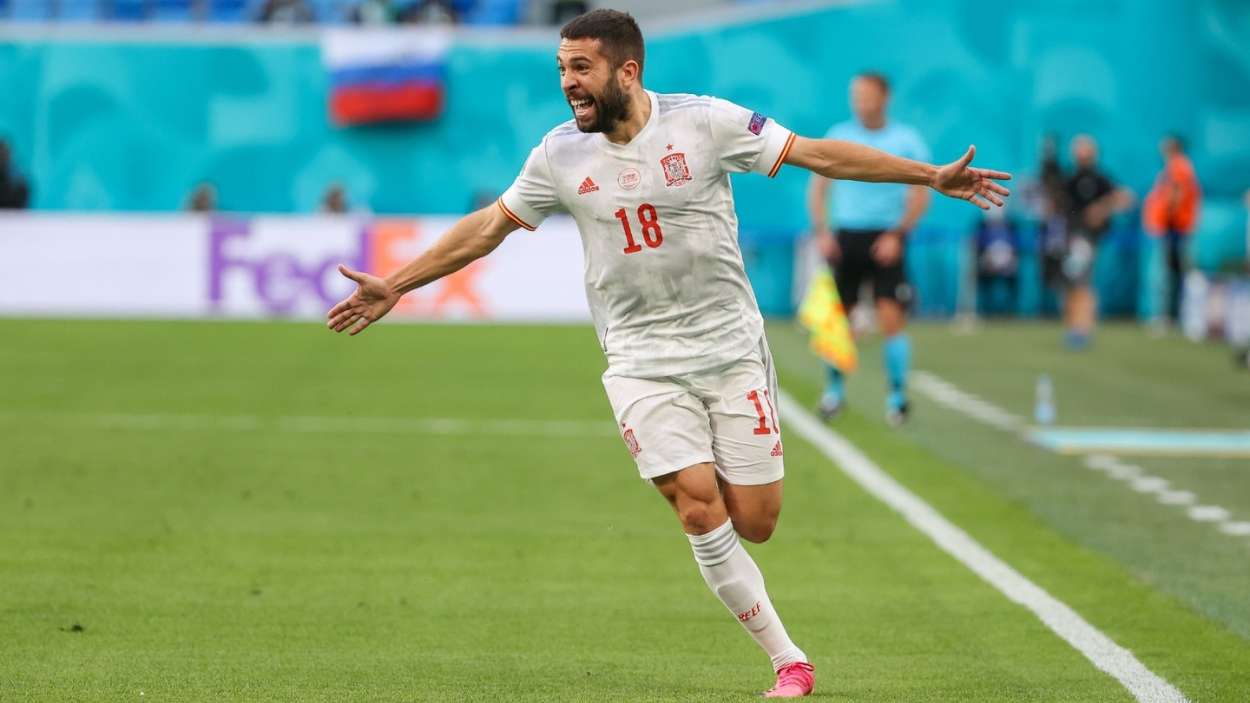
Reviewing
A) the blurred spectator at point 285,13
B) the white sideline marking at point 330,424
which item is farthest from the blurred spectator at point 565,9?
the white sideline marking at point 330,424

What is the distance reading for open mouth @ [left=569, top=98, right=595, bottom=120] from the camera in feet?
19.9

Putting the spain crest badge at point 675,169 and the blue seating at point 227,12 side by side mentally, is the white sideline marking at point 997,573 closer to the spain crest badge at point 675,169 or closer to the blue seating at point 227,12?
the spain crest badge at point 675,169

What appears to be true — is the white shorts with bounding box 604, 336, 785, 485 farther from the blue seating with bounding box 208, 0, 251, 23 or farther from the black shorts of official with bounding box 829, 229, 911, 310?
the blue seating with bounding box 208, 0, 251, 23

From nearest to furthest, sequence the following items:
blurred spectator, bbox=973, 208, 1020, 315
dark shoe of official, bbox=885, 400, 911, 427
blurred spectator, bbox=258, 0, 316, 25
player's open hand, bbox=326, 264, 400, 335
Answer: player's open hand, bbox=326, 264, 400, 335 < dark shoe of official, bbox=885, 400, 911, 427 < blurred spectator, bbox=973, 208, 1020, 315 < blurred spectator, bbox=258, 0, 316, 25

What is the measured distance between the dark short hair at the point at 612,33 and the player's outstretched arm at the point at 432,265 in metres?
0.67

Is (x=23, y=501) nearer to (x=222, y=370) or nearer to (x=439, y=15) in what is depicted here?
(x=222, y=370)

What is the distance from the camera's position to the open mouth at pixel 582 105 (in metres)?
6.07

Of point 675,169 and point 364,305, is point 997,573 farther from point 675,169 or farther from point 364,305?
point 364,305

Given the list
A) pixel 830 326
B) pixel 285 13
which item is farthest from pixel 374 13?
pixel 830 326

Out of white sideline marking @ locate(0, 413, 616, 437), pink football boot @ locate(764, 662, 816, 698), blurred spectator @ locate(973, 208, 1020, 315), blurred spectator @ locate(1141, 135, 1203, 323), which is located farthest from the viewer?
blurred spectator @ locate(973, 208, 1020, 315)

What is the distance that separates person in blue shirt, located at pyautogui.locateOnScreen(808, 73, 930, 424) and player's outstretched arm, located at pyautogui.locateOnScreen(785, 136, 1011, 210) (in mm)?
7680

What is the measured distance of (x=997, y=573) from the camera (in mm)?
8633

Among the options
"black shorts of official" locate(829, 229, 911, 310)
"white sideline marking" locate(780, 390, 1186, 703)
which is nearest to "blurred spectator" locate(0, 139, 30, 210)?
"black shorts of official" locate(829, 229, 911, 310)

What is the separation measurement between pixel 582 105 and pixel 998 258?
22879mm
